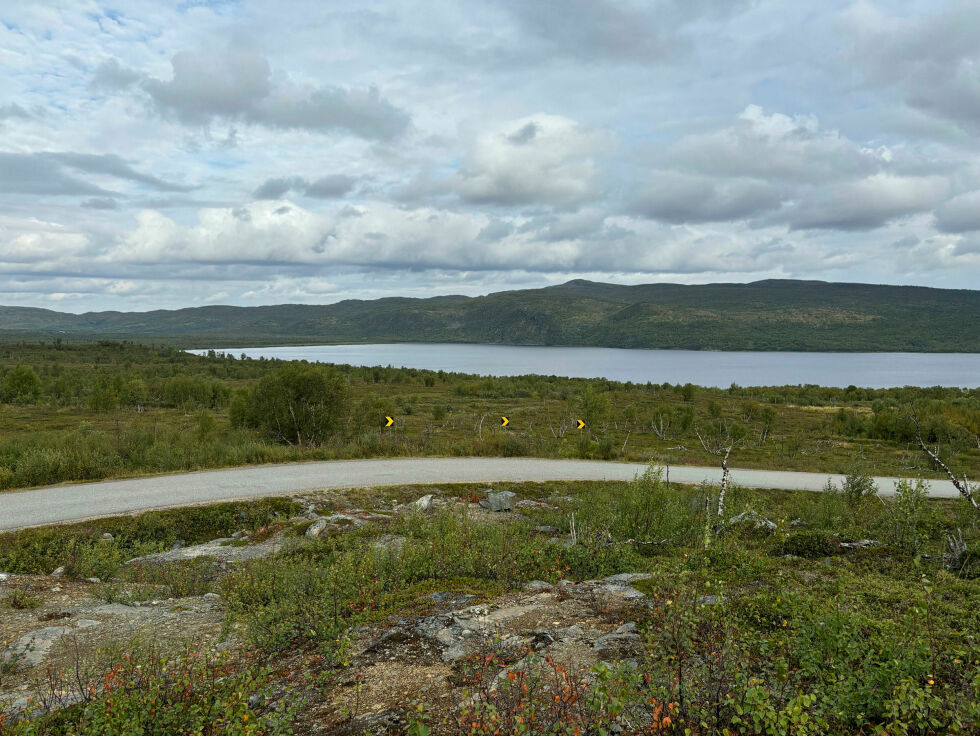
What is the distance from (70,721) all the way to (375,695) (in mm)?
2282

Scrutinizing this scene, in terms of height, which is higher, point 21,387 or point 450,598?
point 450,598

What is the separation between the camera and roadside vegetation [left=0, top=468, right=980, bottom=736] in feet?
12.0

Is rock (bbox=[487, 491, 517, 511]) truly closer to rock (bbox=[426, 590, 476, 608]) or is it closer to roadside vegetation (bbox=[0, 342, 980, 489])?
roadside vegetation (bbox=[0, 342, 980, 489])

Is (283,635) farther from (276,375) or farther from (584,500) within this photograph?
(276,375)

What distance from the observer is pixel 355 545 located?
9.20 meters

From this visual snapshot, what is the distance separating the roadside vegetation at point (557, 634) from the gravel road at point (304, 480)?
1.20 metres

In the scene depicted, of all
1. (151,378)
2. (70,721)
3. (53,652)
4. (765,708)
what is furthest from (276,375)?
(151,378)

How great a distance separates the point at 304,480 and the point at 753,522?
10.7 m

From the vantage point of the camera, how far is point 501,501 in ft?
43.4

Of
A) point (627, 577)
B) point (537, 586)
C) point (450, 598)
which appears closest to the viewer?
point (450, 598)

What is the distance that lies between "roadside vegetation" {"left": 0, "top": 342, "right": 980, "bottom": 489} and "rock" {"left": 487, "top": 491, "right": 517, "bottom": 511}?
199 inches

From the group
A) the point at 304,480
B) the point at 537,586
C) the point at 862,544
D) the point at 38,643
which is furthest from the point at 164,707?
the point at 304,480

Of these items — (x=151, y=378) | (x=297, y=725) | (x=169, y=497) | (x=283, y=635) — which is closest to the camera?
(x=297, y=725)

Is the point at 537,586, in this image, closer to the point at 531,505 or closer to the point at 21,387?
the point at 531,505
